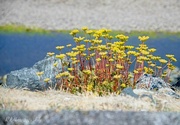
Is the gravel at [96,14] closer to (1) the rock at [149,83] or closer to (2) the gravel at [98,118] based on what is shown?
(1) the rock at [149,83]

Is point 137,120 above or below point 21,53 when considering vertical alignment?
above

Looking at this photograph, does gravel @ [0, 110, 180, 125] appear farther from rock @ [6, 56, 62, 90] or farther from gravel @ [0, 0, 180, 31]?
gravel @ [0, 0, 180, 31]

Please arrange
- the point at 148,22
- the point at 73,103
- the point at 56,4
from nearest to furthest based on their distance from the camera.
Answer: the point at 73,103
the point at 148,22
the point at 56,4

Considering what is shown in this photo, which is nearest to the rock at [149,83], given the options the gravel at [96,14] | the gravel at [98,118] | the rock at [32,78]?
the rock at [32,78]

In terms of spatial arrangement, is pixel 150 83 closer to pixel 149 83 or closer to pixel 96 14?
pixel 149 83

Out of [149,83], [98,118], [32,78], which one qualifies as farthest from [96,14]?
[98,118]

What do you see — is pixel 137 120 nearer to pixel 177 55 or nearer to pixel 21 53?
pixel 177 55

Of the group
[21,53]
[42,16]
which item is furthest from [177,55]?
[42,16]
